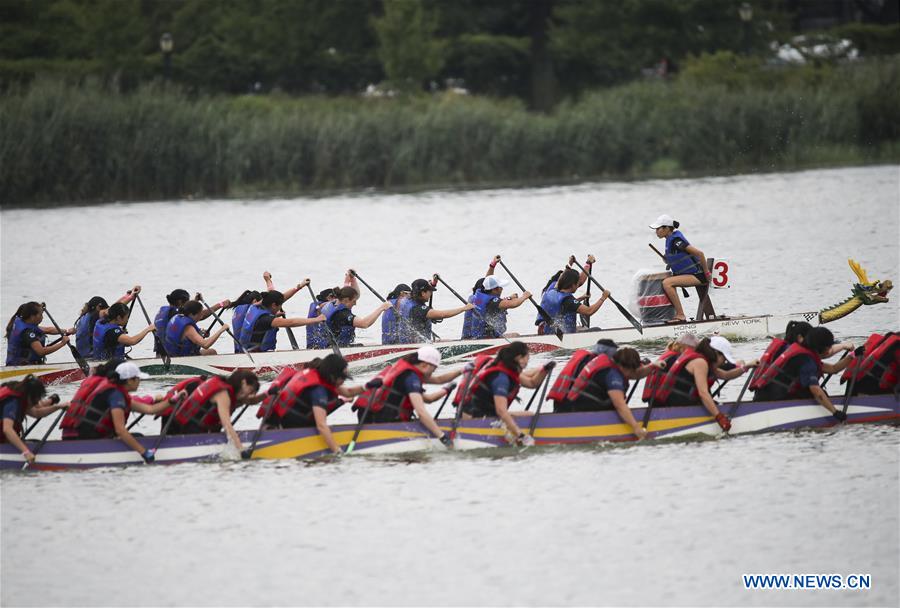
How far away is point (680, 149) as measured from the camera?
42375 millimetres

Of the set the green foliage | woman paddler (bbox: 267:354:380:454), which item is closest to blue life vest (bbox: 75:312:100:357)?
woman paddler (bbox: 267:354:380:454)

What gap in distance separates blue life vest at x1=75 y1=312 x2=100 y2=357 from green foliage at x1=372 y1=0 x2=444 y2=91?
32.8m

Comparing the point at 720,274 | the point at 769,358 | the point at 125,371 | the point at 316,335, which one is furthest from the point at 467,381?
the point at 720,274

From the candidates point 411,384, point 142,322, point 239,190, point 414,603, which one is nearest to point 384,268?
point 142,322

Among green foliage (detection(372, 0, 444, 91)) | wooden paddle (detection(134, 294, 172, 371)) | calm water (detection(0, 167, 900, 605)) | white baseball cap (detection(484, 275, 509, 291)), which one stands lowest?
calm water (detection(0, 167, 900, 605))

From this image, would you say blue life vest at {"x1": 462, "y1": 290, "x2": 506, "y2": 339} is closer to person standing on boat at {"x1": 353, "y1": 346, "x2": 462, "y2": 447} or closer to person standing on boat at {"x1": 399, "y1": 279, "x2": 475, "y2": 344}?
person standing on boat at {"x1": 399, "y1": 279, "x2": 475, "y2": 344}

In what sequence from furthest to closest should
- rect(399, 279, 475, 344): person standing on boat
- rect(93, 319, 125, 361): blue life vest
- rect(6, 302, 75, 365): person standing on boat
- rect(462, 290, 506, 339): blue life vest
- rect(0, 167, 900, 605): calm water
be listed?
rect(462, 290, 506, 339): blue life vest, rect(399, 279, 475, 344): person standing on boat, rect(93, 319, 125, 361): blue life vest, rect(6, 302, 75, 365): person standing on boat, rect(0, 167, 900, 605): calm water

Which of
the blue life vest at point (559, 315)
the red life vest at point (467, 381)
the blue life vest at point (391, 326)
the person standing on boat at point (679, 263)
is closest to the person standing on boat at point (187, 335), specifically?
the blue life vest at point (391, 326)

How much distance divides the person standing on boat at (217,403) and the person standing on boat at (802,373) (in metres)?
5.37

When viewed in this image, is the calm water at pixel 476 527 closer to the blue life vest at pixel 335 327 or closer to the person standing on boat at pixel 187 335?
the person standing on boat at pixel 187 335

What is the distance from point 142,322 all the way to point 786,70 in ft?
90.8

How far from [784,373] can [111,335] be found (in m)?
8.82

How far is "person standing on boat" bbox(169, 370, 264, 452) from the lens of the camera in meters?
14.2

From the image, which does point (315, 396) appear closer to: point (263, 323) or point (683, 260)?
point (263, 323)
